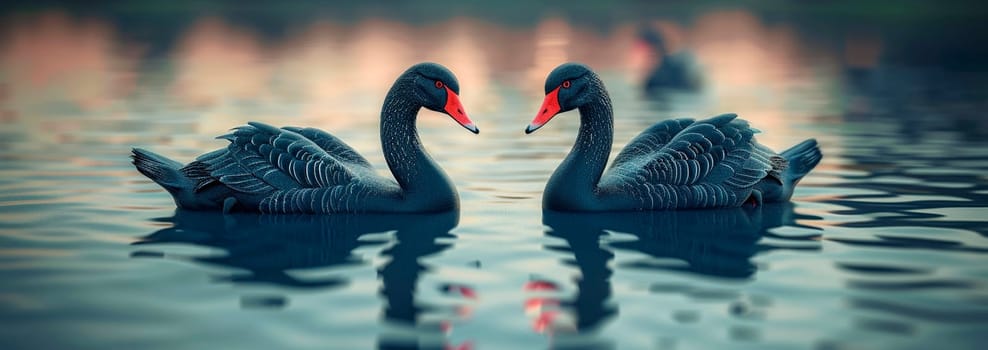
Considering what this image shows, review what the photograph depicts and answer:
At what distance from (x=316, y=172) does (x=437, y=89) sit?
4.16 feet

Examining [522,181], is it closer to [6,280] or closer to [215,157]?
[215,157]

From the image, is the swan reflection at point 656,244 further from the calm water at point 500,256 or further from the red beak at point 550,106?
the red beak at point 550,106

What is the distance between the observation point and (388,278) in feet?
23.7

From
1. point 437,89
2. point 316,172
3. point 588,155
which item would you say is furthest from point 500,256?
point 316,172

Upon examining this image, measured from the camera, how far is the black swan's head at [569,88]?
9375mm

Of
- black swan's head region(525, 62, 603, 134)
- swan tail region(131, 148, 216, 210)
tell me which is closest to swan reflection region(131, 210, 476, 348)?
swan tail region(131, 148, 216, 210)

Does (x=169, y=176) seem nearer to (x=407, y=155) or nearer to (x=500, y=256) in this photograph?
(x=407, y=155)

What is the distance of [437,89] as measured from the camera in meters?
9.41

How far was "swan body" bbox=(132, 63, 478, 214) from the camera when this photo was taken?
368 inches

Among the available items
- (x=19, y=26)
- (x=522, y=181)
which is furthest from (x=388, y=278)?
(x=19, y=26)

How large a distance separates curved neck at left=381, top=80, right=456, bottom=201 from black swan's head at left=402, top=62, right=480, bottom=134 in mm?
97

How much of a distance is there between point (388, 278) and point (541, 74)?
22825mm

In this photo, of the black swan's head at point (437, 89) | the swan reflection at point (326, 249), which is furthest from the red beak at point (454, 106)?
the swan reflection at point (326, 249)

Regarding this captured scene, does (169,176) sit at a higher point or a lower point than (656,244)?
higher
